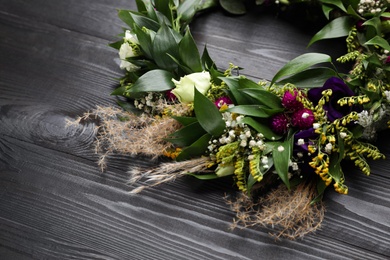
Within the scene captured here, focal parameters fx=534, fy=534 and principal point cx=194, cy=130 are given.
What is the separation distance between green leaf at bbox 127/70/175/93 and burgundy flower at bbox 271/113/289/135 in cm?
27

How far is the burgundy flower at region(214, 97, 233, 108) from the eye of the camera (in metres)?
1.19

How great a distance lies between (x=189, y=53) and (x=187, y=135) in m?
0.20

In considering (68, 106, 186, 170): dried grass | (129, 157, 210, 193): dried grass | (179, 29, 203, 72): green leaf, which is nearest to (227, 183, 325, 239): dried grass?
(129, 157, 210, 193): dried grass

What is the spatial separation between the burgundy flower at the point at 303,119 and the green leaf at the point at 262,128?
51 millimetres

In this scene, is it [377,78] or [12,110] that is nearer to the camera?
[377,78]

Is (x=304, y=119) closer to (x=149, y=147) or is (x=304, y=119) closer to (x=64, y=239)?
(x=149, y=147)

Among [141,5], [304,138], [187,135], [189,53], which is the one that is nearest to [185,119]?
[187,135]

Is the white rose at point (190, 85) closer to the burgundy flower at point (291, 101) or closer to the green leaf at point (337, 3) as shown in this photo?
the burgundy flower at point (291, 101)

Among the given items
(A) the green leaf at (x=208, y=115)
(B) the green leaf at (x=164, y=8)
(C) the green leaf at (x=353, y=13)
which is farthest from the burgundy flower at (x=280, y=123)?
(B) the green leaf at (x=164, y=8)

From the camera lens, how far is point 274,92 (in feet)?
3.81

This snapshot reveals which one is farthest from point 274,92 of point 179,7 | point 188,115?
point 179,7

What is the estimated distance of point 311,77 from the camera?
1.20 meters

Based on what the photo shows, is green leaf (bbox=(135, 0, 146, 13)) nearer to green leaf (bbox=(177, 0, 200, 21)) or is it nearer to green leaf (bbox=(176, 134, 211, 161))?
green leaf (bbox=(177, 0, 200, 21))

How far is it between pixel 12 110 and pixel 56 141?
0.62ft
